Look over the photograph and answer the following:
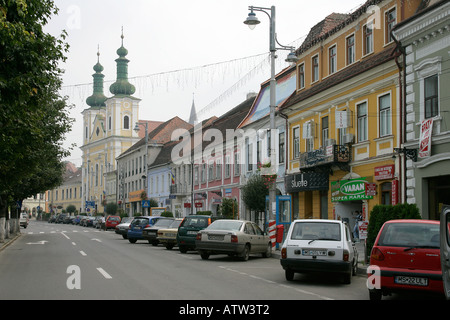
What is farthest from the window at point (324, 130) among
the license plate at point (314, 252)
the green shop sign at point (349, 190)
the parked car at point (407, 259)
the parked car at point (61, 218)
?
the parked car at point (61, 218)

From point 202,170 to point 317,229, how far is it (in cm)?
3886

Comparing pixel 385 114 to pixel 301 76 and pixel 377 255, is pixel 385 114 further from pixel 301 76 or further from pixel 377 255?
pixel 377 255

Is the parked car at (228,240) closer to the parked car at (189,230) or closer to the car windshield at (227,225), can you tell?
the car windshield at (227,225)

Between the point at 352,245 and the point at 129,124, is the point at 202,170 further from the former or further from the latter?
the point at 129,124

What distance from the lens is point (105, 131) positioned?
10938 cm

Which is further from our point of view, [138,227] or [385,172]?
[138,227]

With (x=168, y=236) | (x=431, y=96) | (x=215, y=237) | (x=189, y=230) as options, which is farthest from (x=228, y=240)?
(x=431, y=96)

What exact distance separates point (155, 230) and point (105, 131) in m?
82.2

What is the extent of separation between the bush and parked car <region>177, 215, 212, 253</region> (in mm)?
8410

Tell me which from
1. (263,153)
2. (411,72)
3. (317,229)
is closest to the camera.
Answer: (317,229)

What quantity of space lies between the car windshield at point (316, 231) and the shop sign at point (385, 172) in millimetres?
9290

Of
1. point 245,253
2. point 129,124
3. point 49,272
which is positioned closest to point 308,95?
point 245,253

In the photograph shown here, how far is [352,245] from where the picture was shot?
576 inches

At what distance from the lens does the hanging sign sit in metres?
20.1
